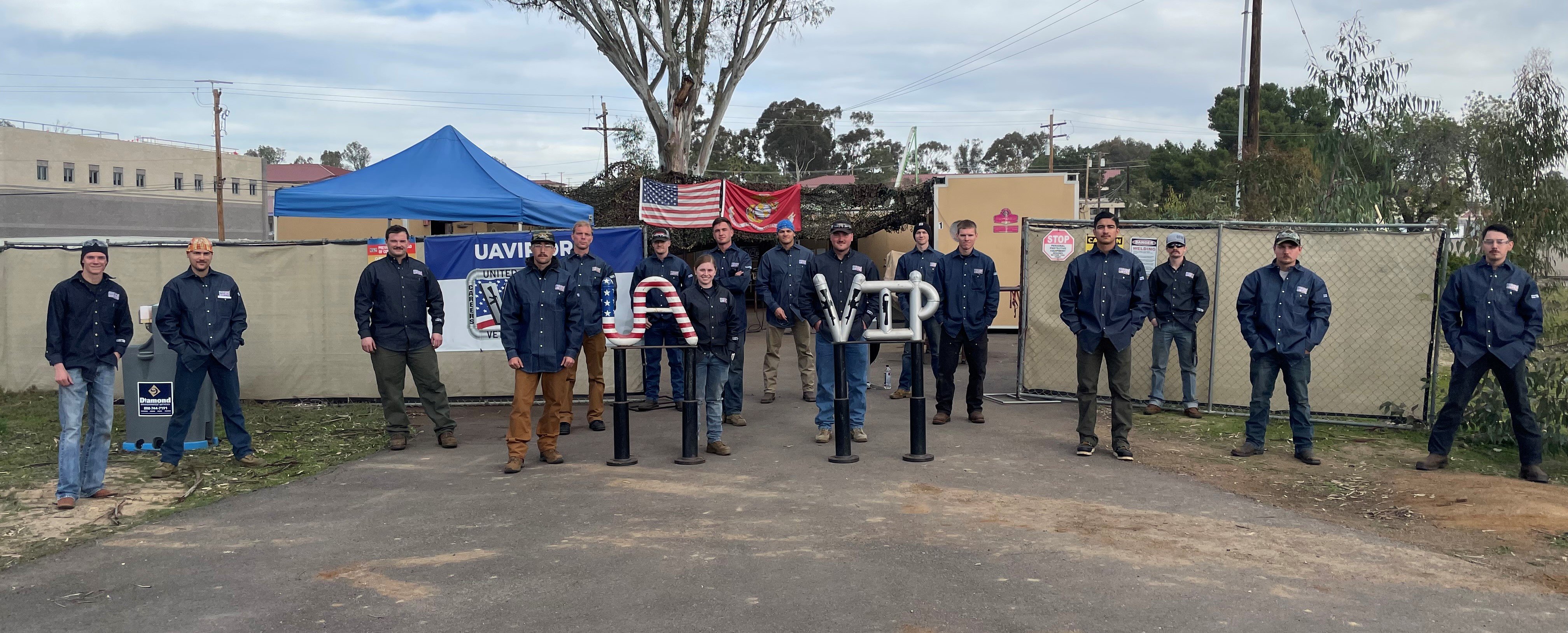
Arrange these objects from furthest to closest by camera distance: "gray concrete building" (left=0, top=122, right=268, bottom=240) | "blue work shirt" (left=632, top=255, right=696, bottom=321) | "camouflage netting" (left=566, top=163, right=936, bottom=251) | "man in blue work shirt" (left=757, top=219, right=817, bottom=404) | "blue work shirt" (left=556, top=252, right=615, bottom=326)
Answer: "gray concrete building" (left=0, top=122, right=268, bottom=240) < "camouflage netting" (left=566, top=163, right=936, bottom=251) < "man in blue work shirt" (left=757, top=219, right=817, bottom=404) < "blue work shirt" (left=632, top=255, right=696, bottom=321) < "blue work shirt" (left=556, top=252, right=615, bottom=326)

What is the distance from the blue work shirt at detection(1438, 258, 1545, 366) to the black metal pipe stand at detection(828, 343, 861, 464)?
172 inches

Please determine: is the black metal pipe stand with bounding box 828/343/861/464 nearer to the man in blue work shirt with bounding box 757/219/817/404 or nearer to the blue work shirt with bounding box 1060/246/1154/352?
the blue work shirt with bounding box 1060/246/1154/352

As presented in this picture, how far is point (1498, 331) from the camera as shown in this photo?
7.16m

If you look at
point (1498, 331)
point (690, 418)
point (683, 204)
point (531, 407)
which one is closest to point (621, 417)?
point (690, 418)

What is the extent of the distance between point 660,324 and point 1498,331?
6.45 meters

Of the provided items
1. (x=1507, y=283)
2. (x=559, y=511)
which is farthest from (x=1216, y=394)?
(x=559, y=511)

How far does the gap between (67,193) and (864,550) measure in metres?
68.5

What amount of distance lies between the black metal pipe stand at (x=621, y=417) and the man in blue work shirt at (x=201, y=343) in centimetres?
285

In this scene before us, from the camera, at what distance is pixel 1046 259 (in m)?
10.9

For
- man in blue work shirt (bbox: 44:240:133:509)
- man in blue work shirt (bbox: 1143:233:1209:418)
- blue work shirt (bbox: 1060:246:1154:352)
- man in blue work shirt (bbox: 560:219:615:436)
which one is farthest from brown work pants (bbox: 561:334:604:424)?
man in blue work shirt (bbox: 1143:233:1209:418)

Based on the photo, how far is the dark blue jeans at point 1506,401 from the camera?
23.6 ft

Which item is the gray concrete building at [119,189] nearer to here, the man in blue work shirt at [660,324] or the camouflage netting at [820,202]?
the camouflage netting at [820,202]

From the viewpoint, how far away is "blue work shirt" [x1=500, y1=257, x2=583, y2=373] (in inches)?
308

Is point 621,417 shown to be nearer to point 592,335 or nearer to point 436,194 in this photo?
point 592,335
